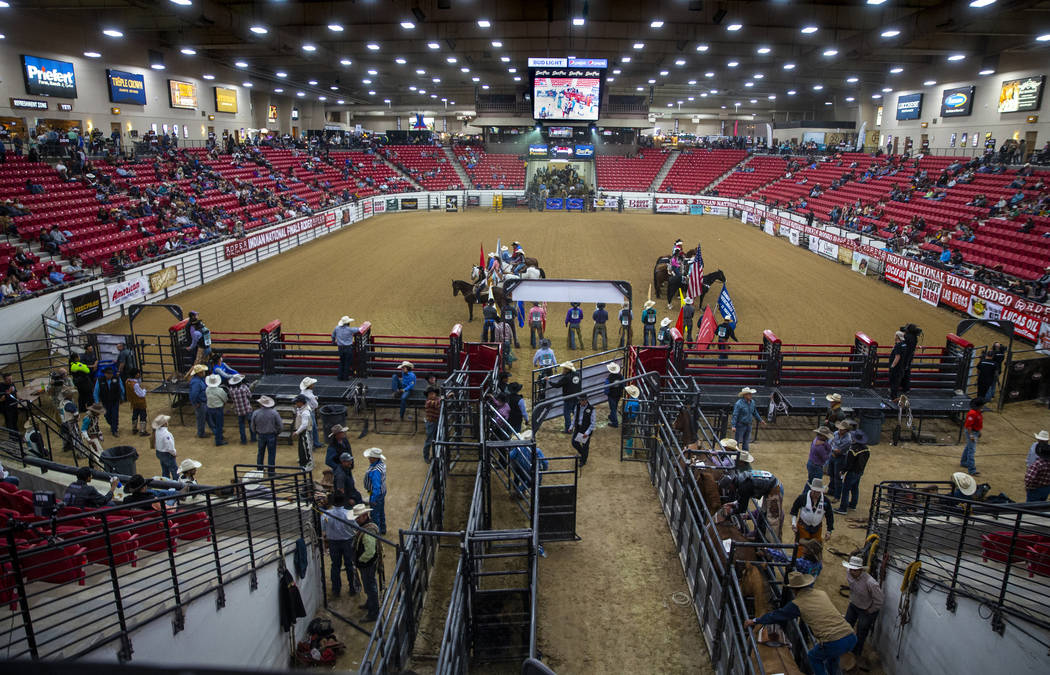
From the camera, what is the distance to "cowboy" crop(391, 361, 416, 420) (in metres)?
13.3

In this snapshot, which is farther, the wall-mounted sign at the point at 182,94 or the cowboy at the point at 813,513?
the wall-mounted sign at the point at 182,94

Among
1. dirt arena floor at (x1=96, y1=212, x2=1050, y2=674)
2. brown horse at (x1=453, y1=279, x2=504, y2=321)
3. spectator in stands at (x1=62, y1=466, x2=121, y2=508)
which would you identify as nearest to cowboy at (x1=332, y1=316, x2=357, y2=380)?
dirt arena floor at (x1=96, y1=212, x2=1050, y2=674)

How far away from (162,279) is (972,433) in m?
24.1

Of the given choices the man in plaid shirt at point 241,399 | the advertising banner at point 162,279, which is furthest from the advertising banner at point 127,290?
the man in plaid shirt at point 241,399

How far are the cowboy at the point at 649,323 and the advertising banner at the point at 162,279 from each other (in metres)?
17.1

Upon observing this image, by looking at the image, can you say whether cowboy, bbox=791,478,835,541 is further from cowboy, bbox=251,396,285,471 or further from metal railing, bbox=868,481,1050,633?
cowboy, bbox=251,396,285,471

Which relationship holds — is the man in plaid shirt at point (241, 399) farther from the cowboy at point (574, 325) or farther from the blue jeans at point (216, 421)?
the cowboy at point (574, 325)

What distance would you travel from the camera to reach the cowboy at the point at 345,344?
14.3 metres

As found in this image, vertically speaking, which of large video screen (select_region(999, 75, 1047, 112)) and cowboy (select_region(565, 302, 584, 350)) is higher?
large video screen (select_region(999, 75, 1047, 112))

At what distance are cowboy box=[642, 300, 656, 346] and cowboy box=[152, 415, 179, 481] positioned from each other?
11072mm

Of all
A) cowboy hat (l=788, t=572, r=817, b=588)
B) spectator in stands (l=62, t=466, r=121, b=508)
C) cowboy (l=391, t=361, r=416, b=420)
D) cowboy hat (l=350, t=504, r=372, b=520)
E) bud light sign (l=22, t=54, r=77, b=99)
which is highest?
bud light sign (l=22, t=54, r=77, b=99)

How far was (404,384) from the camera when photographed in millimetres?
13336

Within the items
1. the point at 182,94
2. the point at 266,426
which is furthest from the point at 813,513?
the point at 182,94

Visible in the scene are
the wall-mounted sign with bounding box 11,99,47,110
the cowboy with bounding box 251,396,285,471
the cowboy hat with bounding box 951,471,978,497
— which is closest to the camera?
the cowboy hat with bounding box 951,471,978,497
